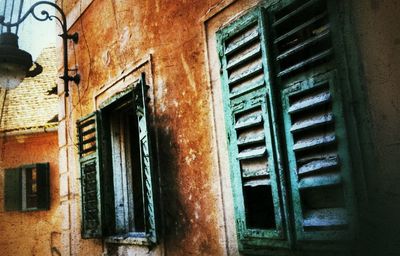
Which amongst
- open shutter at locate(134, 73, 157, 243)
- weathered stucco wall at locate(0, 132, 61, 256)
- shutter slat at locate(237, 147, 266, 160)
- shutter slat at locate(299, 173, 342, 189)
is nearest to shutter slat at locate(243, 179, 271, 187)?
shutter slat at locate(237, 147, 266, 160)

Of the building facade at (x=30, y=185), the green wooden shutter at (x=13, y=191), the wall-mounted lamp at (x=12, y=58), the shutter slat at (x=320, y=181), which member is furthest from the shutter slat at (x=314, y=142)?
the green wooden shutter at (x=13, y=191)

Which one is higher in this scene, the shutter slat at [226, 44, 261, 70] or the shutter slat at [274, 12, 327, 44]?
the shutter slat at [274, 12, 327, 44]

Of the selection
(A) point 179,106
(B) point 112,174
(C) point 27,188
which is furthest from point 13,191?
(A) point 179,106

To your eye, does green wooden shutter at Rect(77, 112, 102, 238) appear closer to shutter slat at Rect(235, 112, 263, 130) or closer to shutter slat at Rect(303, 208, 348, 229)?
shutter slat at Rect(235, 112, 263, 130)

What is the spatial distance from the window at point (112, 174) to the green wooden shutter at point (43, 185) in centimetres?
582

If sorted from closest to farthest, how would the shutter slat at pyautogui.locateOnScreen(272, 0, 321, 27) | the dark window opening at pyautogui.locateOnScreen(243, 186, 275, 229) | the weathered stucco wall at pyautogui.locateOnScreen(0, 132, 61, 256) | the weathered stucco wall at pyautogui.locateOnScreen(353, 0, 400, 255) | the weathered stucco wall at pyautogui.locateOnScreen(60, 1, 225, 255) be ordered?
the weathered stucco wall at pyautogui.locateOnScreen(353, 0, 400, 255)
the shutter slat at pyautogui.locateOnScreen(272, 0, 321, 27)
the dark window opening at pyautogui.locateOnScreen(243, 186, 275, 229)
the weathered stucco wall at pyautogui.locateOnScreen(60, 1, 225, 255)
the weathered stucco wall at pyautogui.locateOnScreen(0, 132, 61, 256)

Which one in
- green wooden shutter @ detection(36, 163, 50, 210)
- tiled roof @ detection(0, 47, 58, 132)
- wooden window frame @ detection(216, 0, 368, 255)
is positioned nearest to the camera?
wooden window frame @ detection(216, 0, 368, 255)

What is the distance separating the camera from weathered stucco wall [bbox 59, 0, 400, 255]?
2.02 meters

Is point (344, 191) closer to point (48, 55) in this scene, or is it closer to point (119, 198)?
point (119, 198)

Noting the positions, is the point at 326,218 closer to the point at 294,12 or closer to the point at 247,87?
the point at 247,87

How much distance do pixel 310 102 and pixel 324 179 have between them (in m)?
0.45

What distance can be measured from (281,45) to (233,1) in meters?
0.65

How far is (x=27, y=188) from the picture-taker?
10.5 m

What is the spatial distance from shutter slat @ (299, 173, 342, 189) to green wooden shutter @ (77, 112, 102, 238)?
9.56ft
